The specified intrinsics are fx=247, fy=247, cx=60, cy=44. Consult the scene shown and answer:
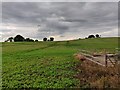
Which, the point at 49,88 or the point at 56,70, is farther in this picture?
the point at 56,70

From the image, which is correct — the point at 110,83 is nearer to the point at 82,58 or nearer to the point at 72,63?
the point at 72,63

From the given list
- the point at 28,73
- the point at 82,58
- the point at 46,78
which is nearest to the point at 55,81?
the point at 46,78

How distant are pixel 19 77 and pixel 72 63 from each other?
5.36 m

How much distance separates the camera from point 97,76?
1550 cm

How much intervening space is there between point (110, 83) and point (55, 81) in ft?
10.9

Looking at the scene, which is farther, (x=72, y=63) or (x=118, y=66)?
(x=72, y=63)

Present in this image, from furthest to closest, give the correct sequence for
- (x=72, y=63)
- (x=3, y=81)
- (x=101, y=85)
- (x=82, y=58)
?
(x=82, y=58)
(x=72, y=63)
(x=3, y=81)
(x=101, y=85)

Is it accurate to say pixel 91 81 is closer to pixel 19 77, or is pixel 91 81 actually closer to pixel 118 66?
pixel 118 66

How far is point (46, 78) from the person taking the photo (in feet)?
51.6

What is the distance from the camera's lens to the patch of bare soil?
44.3 ft

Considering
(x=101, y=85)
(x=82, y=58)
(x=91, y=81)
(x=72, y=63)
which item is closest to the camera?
(x=101, y=85)

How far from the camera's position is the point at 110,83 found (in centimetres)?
1360

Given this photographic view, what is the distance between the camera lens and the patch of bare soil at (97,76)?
1351cm

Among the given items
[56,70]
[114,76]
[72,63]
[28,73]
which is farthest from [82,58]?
[114,76]
